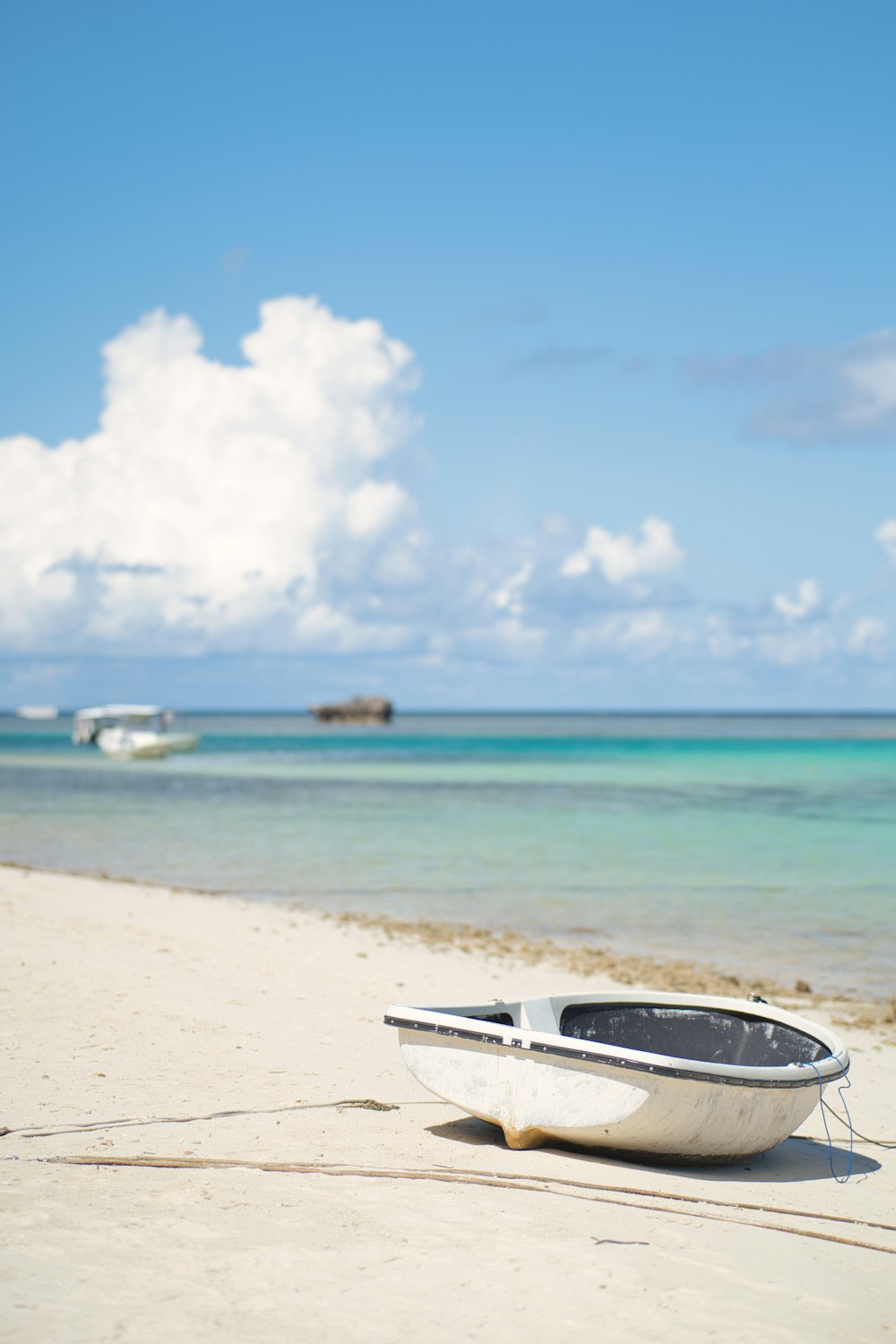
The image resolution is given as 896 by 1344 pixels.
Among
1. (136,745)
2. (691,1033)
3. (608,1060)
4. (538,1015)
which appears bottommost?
(136,745)

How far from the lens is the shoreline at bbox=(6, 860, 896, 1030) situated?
12555 mm

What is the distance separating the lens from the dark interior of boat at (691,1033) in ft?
24.7

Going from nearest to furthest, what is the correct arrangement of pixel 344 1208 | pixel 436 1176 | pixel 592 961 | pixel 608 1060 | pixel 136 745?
pixel 344 1208
pixel 436 1176
pixel 608 1060
pixel 592 961
pixel 136 745

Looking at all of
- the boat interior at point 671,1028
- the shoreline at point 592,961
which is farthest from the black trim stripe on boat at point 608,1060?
the shoreline at point 592,961

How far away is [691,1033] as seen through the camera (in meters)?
7.86

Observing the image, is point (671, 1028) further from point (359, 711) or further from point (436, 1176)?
point (359, 711)

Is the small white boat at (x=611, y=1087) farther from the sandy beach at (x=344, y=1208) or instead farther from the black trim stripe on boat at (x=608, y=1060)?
the sandy beach at (x=344, y=1208)

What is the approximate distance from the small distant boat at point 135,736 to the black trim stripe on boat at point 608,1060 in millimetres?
61940

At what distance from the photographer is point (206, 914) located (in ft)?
51.8

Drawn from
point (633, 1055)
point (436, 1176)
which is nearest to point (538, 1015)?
point (633, 1055)

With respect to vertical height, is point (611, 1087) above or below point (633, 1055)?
below

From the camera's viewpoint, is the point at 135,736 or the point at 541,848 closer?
the point at 541,848

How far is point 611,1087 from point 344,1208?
157 centimetres

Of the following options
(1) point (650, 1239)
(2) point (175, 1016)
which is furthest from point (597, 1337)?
(2) point (175, 1016)
